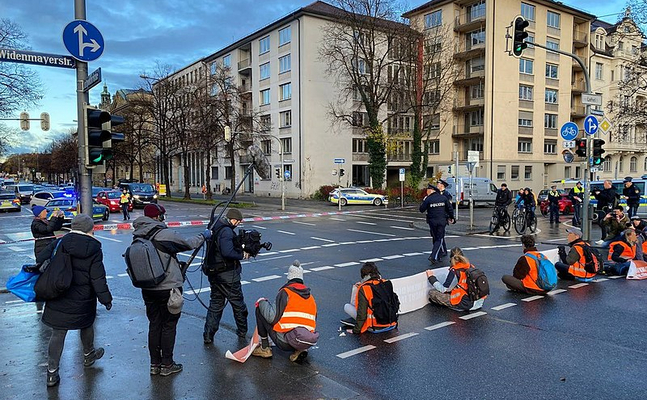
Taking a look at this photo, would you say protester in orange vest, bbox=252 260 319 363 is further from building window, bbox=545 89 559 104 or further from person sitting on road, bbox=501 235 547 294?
building window, bbox=545 89 559 104

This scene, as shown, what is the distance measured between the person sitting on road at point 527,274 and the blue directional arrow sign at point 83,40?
7351mm

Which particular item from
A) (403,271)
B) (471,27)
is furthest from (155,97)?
(403,271)

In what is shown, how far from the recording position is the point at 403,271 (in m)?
10.5

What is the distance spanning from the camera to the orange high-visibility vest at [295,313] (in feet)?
16.9

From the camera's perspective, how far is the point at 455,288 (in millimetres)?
7289

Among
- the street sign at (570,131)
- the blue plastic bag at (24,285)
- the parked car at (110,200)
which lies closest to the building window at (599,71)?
the street sign at (570,131)

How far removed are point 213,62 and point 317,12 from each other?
2398cm

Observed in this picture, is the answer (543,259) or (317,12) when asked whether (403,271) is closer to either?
(543,259)

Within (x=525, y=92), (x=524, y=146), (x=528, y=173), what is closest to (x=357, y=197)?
(x=524, y=146)

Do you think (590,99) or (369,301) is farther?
(590,99)

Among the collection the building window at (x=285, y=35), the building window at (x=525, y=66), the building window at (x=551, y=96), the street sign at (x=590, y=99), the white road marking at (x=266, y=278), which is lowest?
the white road marking at (x=266, y=278)

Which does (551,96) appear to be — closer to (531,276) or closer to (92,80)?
(531,276)

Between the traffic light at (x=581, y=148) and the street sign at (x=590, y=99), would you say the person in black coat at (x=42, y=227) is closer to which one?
the traffic light at (x=581, y=148)

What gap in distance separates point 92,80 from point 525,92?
50402 millimetres
